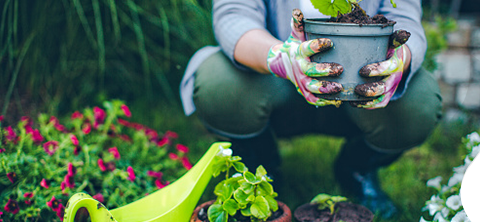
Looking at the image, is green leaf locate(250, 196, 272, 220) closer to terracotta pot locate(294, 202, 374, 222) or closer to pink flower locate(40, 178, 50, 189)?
terracotta pot locate(294, 202, 374, 222)

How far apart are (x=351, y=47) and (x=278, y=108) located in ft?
1.37

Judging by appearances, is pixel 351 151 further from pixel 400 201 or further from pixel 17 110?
pixel 17 110

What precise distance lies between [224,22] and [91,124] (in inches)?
23.9

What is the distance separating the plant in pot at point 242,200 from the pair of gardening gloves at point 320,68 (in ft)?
0.68

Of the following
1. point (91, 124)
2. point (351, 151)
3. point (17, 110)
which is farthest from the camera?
point (17, 110)

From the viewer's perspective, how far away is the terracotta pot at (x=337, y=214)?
3.45 feet

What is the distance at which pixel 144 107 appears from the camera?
6.88ft

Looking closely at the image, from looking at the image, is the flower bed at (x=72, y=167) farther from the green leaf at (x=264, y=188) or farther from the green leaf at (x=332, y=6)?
the green leaf at (x=332, y=6)

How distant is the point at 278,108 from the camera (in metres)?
1.24

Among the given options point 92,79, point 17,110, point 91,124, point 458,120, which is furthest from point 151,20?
point 458,120

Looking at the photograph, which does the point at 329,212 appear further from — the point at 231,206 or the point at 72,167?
the point at 72,167

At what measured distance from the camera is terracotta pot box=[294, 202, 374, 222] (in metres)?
1.05

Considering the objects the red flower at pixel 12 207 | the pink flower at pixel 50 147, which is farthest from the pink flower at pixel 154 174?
the red flower at pixel 12 207

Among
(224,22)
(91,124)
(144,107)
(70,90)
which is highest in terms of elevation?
(224,22)
